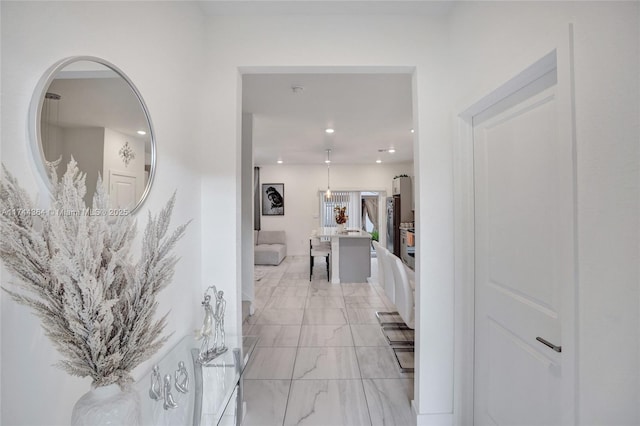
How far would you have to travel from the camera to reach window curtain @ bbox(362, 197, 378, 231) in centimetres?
876

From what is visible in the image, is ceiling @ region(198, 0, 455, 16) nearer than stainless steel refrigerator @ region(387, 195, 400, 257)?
Yes

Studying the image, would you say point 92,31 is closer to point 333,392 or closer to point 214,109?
point 214,109

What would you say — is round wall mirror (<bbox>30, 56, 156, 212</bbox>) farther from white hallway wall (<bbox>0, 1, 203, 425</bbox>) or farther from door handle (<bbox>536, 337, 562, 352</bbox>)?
door handle (<bbox>536, 337, 562, 352</bbox>)

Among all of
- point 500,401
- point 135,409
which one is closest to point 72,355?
point 135,409

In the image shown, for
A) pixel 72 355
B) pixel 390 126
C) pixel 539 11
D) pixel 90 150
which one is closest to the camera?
pixel 72 355

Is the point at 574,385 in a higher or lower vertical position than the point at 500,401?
higher

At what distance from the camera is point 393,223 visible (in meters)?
7.75

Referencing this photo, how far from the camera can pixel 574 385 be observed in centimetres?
91

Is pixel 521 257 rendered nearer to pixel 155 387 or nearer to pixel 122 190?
pixel 155 387

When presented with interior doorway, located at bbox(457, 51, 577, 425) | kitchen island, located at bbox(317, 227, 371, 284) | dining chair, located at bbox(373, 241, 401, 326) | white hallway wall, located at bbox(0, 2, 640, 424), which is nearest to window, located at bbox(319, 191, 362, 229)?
kitchen island, located at bbox(317, 227, 371, 284)

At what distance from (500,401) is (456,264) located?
0.75 meters

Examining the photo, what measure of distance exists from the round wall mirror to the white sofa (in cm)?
518

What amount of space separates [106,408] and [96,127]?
2.83 ft

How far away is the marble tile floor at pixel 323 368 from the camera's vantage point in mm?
1904
